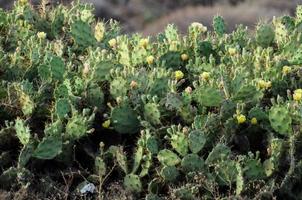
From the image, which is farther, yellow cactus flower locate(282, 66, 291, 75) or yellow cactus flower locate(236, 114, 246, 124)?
yellow cactus flower locate(282, 66, 291, 75)

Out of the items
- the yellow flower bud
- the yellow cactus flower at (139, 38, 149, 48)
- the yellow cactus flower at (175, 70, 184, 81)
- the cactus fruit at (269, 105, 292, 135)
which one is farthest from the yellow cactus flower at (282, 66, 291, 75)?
the yellow flower bud

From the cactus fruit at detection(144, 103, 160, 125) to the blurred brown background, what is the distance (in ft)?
19.8

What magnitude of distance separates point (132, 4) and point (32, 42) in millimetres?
6564

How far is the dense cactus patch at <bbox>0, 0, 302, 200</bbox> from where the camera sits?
4.73 meters

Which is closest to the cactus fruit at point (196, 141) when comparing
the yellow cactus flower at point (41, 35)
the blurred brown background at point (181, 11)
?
the yellow cactus flower at point (41, 35)

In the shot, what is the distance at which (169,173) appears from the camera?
15.4 ft

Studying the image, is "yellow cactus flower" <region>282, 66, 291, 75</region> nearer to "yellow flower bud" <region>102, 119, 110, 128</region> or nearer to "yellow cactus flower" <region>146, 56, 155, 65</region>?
"yellow cactus flower" <region>146, 56, 155, 65</region>

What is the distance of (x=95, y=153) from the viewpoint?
5.01m

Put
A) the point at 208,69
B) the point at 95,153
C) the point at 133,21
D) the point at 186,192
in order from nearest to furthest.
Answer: the point at 186,192
the point at 95,153
the point at 208,69
the point at 133,21

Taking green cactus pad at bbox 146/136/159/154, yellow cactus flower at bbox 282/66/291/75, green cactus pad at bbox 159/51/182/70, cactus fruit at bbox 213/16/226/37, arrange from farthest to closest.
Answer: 1. cactus fruit at bbox 213/16/226/37
2. green cactus pad at bbox 159/51/182/70
3. yellow cactus flower at bbox 282/66/291/75
4. green cactus pad at bbox 146/136/159/154

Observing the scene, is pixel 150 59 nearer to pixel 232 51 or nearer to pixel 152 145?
pixel 232 51

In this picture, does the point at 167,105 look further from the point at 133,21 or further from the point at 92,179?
the point at 133,21

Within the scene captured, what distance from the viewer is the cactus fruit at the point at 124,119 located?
504 cm

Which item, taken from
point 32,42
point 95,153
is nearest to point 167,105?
point 95,153
